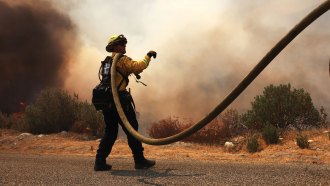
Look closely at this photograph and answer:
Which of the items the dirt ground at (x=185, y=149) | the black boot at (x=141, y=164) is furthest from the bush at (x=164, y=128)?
the black boot at (x=141, y=164)

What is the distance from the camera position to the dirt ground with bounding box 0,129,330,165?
30.9 ft

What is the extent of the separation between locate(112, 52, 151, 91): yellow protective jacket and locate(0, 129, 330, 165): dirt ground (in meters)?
3.60

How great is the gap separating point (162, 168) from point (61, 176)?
147 centimetres

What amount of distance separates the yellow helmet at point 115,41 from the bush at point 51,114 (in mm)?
12555

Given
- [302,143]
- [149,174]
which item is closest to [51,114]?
[302,143]

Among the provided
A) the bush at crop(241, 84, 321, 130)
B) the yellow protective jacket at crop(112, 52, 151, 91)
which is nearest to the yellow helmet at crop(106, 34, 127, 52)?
the yellow protective jacket at crop(112, 52, 151, 91)

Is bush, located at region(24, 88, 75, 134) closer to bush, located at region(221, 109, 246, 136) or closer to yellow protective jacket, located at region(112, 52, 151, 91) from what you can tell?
bush, located at region(221, 109, 246, 136)

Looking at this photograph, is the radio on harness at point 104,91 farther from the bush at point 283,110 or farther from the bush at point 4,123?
the bush at point 4,123

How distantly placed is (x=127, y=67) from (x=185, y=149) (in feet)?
23.3

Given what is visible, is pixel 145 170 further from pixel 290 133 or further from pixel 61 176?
pixel 290 133

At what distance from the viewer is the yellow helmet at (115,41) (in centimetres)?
602

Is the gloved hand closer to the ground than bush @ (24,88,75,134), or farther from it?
closer to the ground

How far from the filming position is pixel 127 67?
5.68 m

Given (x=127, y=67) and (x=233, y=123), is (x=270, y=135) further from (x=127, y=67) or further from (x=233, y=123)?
(x=127, y=67)
